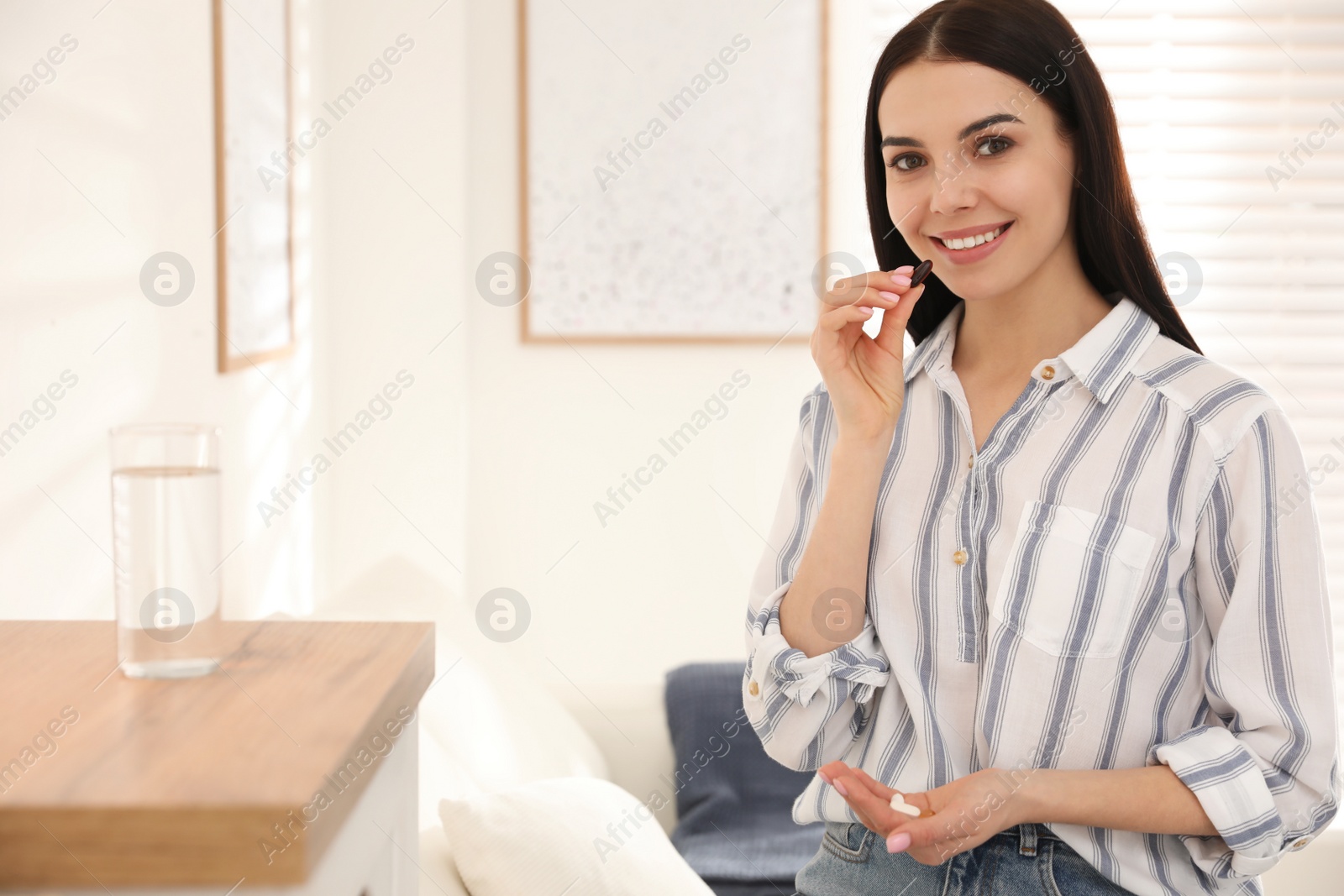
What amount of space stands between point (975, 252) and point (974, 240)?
0.05ft

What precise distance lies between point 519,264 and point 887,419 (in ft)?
5.79

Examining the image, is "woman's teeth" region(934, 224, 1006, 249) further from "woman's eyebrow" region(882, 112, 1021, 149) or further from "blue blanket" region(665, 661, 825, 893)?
"blue blanket" region(665, 661, 825, 893)

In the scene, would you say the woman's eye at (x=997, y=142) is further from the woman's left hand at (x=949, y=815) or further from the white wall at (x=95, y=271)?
the white wall at (x=95, y=271)

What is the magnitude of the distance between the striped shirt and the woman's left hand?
8 centimetres

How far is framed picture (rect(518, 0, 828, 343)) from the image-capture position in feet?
9.04

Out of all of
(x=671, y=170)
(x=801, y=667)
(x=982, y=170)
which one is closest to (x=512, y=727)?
(x=801, y=667)

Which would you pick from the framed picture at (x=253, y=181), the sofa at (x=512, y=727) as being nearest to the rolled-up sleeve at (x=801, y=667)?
the sofa at (x=512, y=727)

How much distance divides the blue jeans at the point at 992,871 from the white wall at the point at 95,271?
76cm

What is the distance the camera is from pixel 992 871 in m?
1.09

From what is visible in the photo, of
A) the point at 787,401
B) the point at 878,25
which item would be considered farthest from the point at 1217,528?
the point at 878,25

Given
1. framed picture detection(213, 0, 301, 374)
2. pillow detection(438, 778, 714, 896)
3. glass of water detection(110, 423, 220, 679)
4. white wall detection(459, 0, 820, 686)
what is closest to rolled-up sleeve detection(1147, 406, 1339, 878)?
pillow detection(438, 778, 714, 896)

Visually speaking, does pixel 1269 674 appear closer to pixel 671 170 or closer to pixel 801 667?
pixel 801 667

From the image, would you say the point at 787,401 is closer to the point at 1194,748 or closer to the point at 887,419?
the point at 887,419

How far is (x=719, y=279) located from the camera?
9.28 feet
